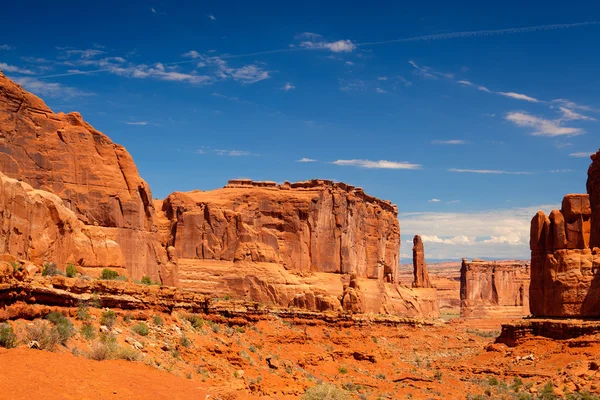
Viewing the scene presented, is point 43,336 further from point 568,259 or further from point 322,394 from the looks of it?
point 568,259

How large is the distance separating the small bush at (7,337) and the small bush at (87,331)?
10.9ft

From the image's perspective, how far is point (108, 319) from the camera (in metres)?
22.1

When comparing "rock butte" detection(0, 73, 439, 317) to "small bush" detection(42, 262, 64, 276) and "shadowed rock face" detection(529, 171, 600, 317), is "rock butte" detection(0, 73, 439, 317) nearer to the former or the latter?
"small bush" detection(42, 262, 64, 276)

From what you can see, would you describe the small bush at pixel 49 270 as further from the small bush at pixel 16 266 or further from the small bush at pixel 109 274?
the small bush at pixel 16 266

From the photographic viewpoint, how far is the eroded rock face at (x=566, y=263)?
43.1 metres

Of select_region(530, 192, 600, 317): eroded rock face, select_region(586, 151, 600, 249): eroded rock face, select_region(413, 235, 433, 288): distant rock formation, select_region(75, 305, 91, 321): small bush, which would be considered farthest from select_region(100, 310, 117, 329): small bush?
select_region(413, 235, 433, 288): distant rock formation

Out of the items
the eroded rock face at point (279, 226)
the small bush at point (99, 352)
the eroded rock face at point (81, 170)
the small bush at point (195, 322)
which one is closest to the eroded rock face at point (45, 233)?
the eroded rock face at point (81, 170)

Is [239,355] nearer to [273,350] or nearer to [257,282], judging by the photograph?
[273,350]

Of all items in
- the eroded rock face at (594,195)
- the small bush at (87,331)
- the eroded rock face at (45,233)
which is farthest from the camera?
the eroded rock face at (594,195)

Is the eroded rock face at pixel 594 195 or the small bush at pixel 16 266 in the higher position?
the eroded rock face at pixel 594 195

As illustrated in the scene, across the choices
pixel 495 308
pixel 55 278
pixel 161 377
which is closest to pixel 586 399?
pixel 161 377

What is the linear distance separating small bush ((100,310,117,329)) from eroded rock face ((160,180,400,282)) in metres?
34.4

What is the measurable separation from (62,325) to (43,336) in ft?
5.76

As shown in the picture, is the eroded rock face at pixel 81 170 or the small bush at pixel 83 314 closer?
the small bush at pixel 83 314
